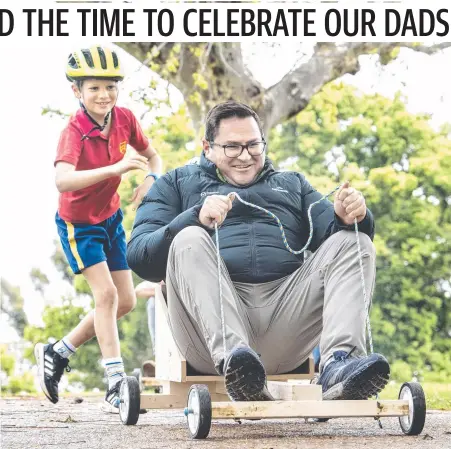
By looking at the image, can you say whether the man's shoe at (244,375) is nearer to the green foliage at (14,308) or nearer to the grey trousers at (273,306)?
the grey trousers at (273,306)

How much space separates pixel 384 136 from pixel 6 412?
71.4 feet

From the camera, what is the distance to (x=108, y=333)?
560 centimetres

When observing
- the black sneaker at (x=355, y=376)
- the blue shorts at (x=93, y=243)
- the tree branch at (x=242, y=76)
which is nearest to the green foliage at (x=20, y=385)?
the tree branch at (x=242, y=76)

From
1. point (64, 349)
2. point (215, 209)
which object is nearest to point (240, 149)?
point (215, 209)

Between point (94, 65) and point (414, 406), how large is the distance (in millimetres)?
2822

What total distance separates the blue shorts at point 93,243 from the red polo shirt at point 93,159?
5cm

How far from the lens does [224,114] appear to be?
4559mm

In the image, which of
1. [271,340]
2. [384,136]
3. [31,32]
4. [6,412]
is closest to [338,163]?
[384,136]

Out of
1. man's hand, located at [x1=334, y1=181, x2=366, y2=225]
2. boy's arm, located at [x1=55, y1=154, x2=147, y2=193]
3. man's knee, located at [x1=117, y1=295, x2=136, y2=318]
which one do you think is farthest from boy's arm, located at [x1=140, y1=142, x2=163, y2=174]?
man's hand, located at [x1=334, y1=181, x2=366, y2=225]

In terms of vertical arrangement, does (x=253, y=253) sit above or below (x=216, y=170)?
below

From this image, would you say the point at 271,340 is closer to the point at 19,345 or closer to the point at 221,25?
the point at 221,25

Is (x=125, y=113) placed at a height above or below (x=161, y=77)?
below

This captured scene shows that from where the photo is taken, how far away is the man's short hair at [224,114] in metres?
4.55

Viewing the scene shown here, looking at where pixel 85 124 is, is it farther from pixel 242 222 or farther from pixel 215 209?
pixel 215 209
